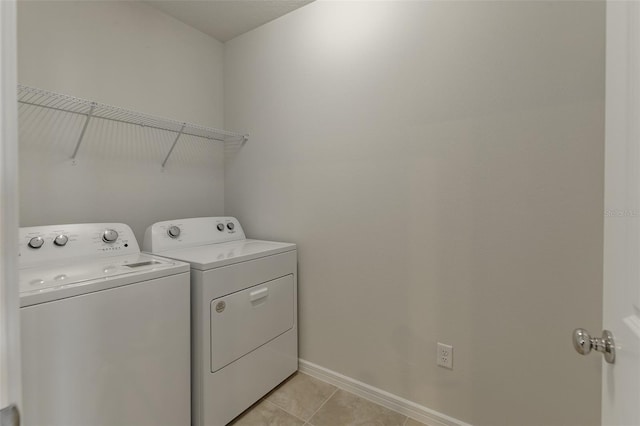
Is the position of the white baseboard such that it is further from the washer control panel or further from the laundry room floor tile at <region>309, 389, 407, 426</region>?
the washer control panel

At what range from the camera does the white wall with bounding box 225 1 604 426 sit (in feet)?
3.84

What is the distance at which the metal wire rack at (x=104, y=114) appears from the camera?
55.4 inches

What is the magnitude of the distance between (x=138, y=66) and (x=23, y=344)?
166 cm

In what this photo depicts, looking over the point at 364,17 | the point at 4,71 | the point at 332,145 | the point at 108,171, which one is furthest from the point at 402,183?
the point at 108,171

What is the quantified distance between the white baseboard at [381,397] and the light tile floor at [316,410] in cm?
2

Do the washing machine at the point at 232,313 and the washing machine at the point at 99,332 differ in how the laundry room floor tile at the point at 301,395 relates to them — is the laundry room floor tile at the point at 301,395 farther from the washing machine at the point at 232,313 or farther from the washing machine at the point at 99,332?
the washing machine at the point at 99,332

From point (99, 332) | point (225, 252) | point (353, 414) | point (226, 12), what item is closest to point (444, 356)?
point (353, 414)

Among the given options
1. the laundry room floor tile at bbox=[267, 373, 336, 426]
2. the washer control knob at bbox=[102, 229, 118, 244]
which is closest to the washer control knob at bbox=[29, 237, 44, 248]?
the washer control knob at bbox=[102, 229, 118, 244]

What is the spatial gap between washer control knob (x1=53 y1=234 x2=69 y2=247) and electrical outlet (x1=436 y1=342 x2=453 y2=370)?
1.87 m

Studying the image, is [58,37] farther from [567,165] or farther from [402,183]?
[567,165]

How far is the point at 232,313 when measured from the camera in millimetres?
1481

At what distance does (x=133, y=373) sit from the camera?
1.16 m

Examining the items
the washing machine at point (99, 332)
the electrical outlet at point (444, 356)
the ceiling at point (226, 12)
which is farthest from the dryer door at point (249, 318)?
the ceiling at point (226, 12)

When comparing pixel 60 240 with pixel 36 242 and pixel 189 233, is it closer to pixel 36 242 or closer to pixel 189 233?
pixel 36 242
